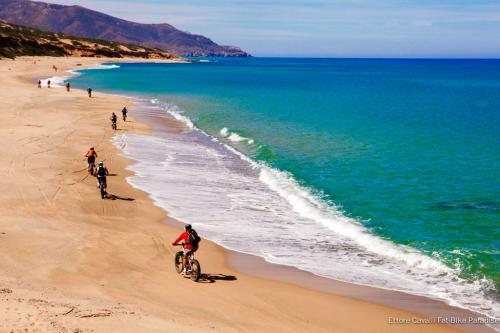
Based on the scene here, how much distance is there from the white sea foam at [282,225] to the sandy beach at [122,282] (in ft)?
4.12

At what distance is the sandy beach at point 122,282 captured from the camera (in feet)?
40.8

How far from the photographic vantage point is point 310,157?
37.7 meters

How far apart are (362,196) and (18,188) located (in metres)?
16.3

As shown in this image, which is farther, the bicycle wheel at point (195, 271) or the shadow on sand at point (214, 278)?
the shadow on sand at point (214, 278)

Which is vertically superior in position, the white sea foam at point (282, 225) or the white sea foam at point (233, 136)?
the white sea foam at point (233, 136)

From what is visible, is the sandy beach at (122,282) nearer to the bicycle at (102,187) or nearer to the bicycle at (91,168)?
A: the bicycle at (102,187)

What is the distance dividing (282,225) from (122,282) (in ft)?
29.0

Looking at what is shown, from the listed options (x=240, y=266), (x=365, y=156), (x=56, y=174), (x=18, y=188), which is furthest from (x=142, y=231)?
(x=365, y=156)

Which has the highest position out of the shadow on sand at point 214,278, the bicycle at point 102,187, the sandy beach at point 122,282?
the bicycle at point 102,187

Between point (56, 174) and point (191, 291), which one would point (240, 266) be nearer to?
point (191, 291)

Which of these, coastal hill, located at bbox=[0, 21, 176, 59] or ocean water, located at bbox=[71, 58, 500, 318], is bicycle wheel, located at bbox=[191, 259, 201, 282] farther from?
coastal hill, located at bbox=[0, 21, 176, 59]

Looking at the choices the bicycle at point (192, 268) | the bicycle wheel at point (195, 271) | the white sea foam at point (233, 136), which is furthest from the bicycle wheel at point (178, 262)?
the white sea foam at point (233, 136)

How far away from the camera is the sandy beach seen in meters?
12.4

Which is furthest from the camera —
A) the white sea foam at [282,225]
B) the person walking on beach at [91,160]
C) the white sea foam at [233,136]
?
the white sea foam at [233,136]
